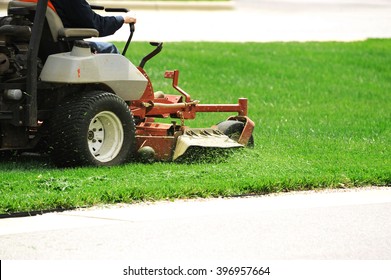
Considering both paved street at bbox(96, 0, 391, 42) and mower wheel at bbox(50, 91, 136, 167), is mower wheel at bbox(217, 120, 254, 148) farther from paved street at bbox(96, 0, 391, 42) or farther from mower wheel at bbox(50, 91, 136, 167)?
paved street at bbox(96, 0, 391, 42)

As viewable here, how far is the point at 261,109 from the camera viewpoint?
14914 mm

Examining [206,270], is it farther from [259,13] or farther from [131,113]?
[259,13]

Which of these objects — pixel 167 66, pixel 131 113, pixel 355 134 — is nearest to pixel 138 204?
pixel 131 113

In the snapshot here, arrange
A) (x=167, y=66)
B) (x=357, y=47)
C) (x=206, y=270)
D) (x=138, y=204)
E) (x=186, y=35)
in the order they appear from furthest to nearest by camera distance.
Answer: (x=186, y=35), (x=357, y=47), (x=167, y=66), (x=138, y=204), (x=206, y=270)

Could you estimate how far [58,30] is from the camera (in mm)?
9953

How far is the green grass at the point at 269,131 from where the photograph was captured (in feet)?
29.7

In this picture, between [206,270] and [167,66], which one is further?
[167,66]

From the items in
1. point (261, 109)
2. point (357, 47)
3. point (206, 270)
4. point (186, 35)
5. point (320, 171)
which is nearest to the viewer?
point (206, 270)

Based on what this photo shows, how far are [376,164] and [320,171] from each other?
0.70 metres

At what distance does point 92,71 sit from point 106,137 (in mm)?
612

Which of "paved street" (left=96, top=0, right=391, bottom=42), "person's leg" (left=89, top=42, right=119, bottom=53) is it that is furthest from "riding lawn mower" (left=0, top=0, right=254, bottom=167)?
"paved street" (left=96, top=0, right=391, bottom=42)

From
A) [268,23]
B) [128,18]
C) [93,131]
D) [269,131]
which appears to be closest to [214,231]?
[93,131]

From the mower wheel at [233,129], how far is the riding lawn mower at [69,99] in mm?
473

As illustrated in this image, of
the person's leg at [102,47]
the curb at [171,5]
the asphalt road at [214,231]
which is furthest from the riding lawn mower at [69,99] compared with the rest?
the curb at [171,5]
